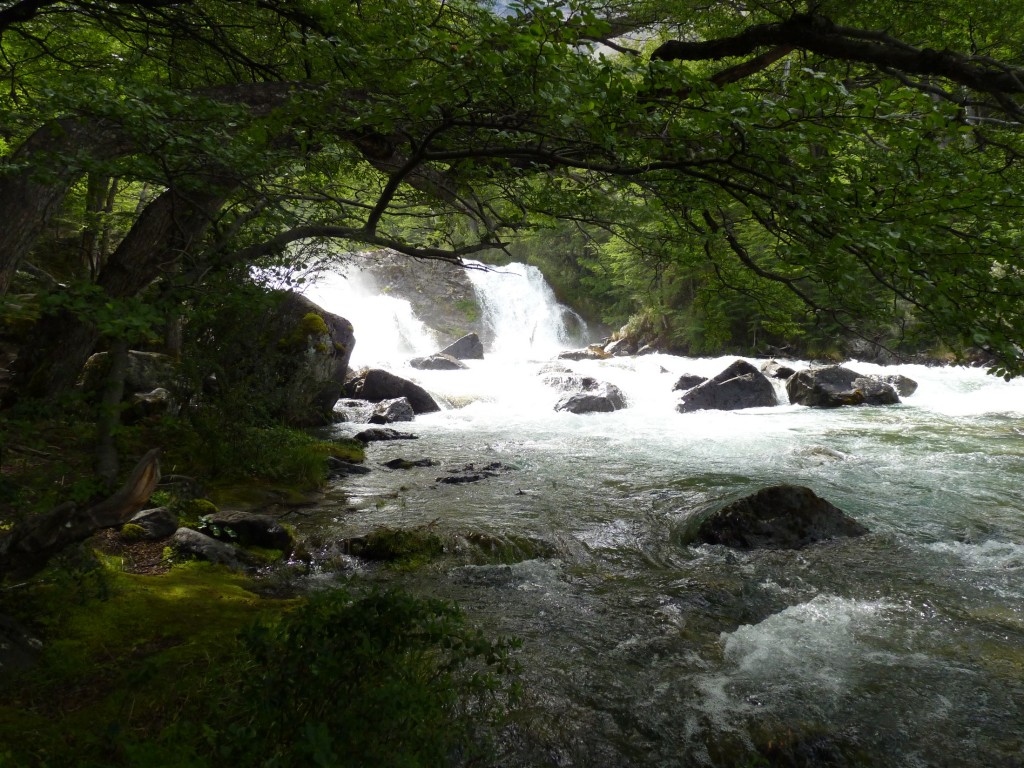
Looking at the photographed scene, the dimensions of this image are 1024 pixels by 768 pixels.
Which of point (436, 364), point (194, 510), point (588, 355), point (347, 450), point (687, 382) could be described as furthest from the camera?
point (588, 355)

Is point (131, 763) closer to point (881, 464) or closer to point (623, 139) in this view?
point (623, 139)

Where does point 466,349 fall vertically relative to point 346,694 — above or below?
above

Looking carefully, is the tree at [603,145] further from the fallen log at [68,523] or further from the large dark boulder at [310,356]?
the large dark boulder at [310,356]

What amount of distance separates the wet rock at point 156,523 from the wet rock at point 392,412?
8.30m

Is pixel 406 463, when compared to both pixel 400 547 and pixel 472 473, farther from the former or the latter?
pixel 400 547

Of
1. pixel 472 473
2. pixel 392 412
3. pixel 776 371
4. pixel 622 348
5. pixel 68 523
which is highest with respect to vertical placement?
pixel 622 348

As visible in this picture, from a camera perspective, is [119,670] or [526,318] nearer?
[119,670]

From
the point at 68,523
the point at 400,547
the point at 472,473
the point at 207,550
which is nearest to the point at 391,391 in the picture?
the point at 472,473

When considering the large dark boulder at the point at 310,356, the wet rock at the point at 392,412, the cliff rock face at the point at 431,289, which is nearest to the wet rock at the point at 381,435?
the large dark boulder at the point at 310,356

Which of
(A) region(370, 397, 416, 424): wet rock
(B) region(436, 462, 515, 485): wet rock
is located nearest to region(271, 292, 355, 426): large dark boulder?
(A) region(370, 397, 416, 424): wet rock

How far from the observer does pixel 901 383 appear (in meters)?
17.6

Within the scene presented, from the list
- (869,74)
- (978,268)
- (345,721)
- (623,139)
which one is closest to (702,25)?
(869,74)

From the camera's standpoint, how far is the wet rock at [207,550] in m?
5.25

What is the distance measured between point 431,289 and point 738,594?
29.0m
